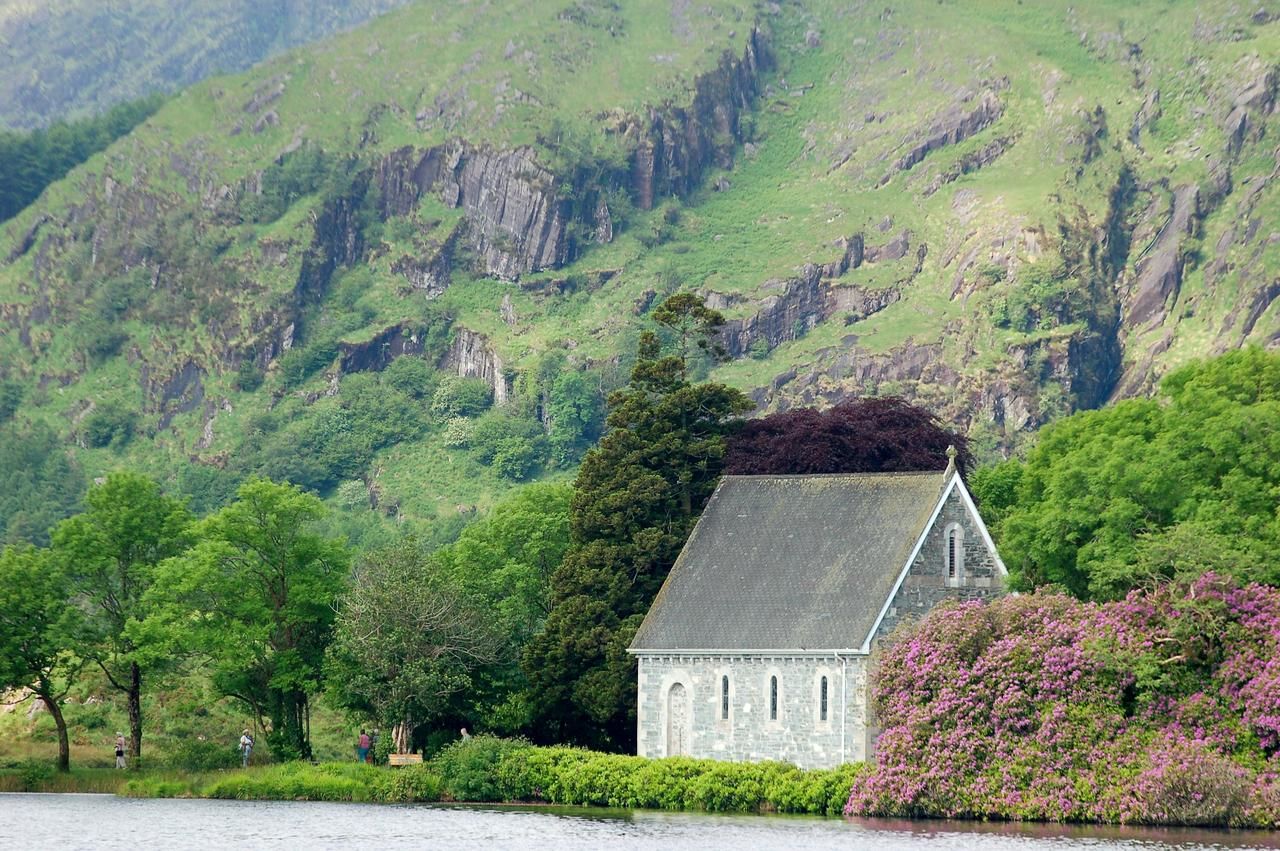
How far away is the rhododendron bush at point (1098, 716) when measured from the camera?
6531 cm

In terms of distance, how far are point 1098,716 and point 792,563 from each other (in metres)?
15.2

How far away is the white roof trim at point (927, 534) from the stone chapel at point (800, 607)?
0.05 metres

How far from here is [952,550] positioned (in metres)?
78.8

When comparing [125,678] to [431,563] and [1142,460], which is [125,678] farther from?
[1142,460]

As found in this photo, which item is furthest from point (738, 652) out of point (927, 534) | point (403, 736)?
point (403, 736)

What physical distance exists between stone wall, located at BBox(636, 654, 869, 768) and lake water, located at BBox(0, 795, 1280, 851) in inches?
265

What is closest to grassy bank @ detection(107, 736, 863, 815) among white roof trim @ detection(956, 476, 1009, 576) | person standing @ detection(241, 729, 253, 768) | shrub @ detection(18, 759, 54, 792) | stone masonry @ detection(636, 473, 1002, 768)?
person standing @ detection(241, 729, 253, 768)

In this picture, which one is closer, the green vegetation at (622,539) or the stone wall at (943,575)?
the stone wall at (943,575)

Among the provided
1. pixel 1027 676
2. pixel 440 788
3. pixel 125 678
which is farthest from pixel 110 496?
pixel 1027 676

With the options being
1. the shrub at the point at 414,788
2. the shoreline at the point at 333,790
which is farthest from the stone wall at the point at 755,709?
the shrub at the point at 414,788

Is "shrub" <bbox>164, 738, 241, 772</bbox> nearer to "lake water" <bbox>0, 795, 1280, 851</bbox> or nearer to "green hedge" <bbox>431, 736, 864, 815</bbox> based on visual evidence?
"lake water" <bbox>0, 795, 1280, 851</bbox>

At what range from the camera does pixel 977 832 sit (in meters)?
63.4

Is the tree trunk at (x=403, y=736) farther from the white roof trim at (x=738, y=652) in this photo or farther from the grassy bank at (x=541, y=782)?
the white roof trim at (x=738, y=652)

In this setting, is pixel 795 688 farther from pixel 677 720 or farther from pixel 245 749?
pixel 245 749
